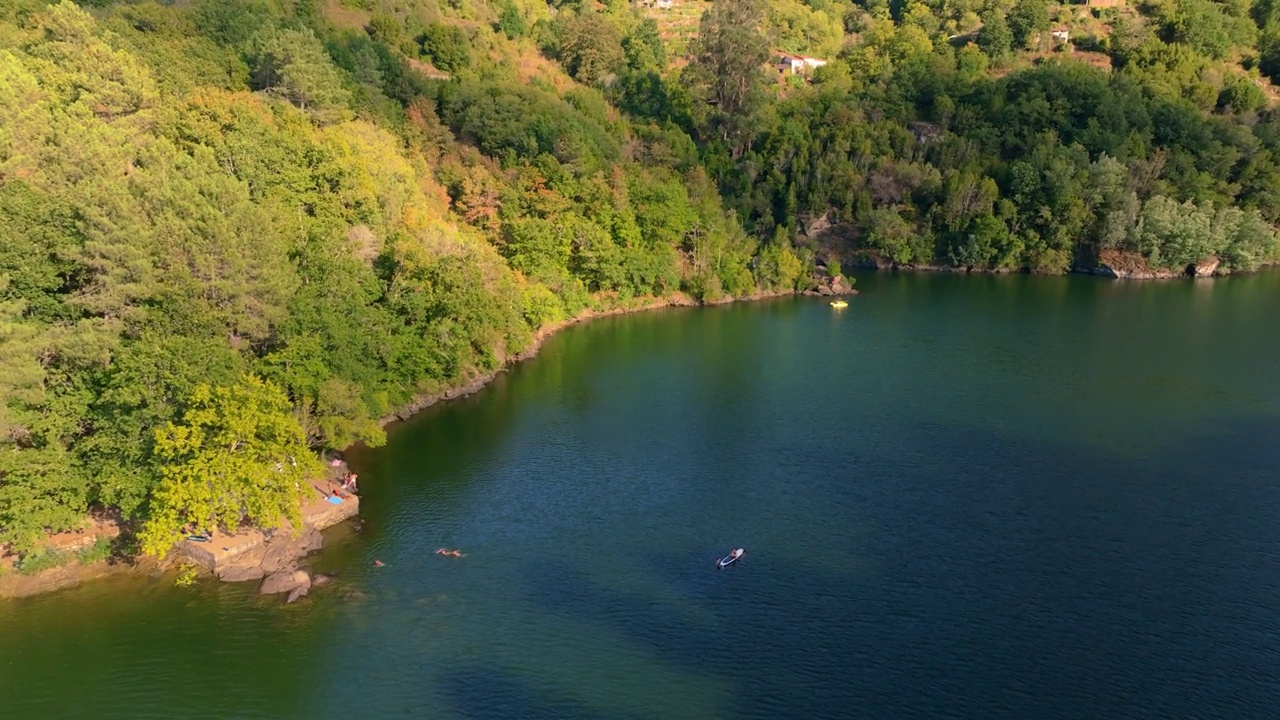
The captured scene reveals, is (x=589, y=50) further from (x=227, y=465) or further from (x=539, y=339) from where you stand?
(x=227, y=465)

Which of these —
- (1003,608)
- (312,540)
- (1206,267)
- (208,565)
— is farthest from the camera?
(1206,267)

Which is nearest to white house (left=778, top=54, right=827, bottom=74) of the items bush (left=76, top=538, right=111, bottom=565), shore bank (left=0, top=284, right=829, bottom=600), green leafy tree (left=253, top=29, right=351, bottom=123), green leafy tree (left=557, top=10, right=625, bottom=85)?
green leafy tree (left=557, top=10, right=625, bottom=85)

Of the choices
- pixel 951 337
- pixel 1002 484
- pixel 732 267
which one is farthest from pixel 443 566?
pixel 732 267

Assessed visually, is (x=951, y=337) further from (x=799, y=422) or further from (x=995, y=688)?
(x=995, y=688)

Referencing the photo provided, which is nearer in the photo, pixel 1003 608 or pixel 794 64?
pixel 1003 608

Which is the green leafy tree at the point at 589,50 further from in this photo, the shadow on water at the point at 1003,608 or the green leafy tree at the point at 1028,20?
the shadow on water at the point at 1003,608

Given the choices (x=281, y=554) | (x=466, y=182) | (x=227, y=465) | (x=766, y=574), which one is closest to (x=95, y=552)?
(x=227, y=465)
